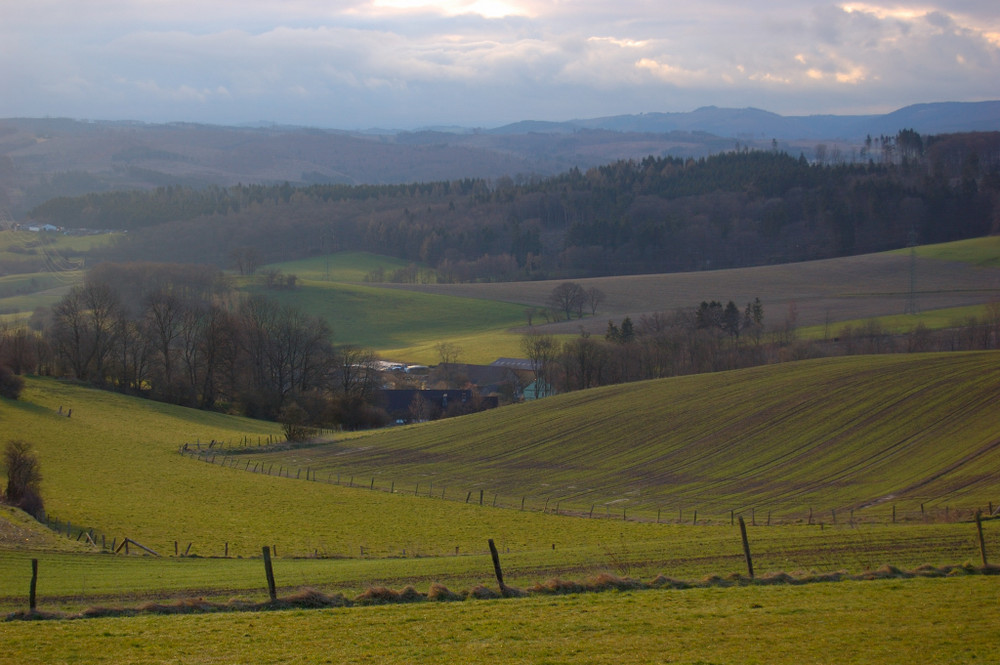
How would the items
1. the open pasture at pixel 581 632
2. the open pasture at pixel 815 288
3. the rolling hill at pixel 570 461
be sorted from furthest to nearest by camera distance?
the open pasture at pixel 815 288 < the rolling hill at pixel 570 461 < the open pasture at pixel 581 632

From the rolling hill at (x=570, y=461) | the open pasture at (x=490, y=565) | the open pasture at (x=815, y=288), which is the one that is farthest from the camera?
the open pasture at (x=815, y=288)

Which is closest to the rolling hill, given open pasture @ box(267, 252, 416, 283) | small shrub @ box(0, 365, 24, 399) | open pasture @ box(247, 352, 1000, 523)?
open pasture @ box(247, 352, 1000, 523)

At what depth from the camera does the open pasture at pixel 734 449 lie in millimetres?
33906

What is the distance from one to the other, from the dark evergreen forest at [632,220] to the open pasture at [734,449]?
323 feet

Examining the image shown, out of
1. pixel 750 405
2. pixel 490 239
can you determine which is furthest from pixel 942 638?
pixel 490 239

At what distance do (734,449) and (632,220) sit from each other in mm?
134858

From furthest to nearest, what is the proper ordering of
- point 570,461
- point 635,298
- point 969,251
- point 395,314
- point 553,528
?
point 969,251
point 635,298
point 395,314
point 570,461
point 553,528

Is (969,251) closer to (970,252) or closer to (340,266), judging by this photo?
(970,252)

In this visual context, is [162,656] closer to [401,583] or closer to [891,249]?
[401,583]

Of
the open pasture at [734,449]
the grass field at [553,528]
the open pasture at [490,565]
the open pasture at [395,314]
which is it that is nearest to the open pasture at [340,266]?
the open pasture at [395,314]

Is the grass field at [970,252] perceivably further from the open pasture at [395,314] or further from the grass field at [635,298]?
the open pasture at [395,314]

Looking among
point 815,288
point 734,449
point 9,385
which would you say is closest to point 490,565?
point 734,449

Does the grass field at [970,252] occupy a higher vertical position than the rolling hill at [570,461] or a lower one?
higher

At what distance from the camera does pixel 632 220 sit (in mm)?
173875
